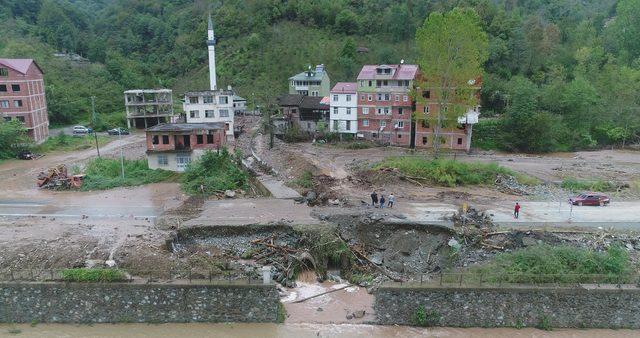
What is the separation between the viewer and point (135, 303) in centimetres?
1739

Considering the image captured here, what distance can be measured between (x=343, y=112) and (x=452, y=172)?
18.7 meters

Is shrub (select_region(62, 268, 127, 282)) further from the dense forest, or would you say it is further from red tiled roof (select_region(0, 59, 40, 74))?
the dense forest

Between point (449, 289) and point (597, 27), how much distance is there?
283ft

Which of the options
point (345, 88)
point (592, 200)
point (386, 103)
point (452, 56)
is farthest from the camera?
point (345, 88)

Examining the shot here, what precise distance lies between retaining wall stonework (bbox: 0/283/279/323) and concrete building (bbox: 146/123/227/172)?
19240mm

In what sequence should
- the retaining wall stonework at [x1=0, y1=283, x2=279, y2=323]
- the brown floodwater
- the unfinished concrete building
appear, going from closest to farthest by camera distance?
the brown floodwater
the retaining wall stonework at [x1=0, y1=283, x2=279, y2=323]
the unfinished concrete building

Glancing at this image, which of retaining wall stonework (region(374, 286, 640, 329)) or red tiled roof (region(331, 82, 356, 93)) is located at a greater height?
Answer: red tiled roof (region(331, 82, 356, 93))

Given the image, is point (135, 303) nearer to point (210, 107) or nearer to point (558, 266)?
point (558, 266)

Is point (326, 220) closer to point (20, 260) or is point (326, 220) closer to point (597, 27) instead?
point (20, 260)

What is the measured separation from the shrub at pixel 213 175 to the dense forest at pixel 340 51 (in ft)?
96.3

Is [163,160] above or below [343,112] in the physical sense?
below

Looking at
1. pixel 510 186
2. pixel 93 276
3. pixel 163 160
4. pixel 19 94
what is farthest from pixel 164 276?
pixel 19 94

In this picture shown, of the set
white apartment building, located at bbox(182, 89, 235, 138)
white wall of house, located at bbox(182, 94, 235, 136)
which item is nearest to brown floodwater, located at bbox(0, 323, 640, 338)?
white apartment building, located at bbox(182, 89, 235, 138)

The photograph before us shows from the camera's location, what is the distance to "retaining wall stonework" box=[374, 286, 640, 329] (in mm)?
17219
